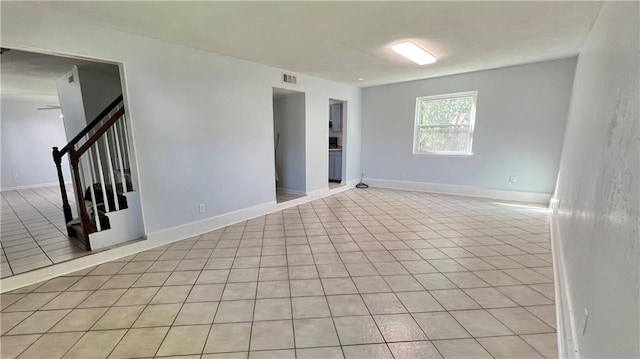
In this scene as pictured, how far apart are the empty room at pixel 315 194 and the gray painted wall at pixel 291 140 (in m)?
0.04

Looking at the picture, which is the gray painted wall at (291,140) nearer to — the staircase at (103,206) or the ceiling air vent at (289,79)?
the ceiling air vent at (289,79)

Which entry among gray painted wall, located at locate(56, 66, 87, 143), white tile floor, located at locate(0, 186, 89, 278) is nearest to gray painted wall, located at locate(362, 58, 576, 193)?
gray painted wall, located at locate(56, 66, 87, 143)

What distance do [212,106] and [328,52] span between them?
1.73 m

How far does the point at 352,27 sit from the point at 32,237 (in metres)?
4.47

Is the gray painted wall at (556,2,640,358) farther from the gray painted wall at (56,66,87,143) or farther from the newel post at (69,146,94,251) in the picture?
the gray painted wall at (56,66,87,143)

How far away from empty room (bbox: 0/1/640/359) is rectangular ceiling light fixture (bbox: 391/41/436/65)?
0.12 ft

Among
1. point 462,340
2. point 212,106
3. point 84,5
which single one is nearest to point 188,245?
point 212,106

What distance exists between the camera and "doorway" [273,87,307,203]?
16.5 ft

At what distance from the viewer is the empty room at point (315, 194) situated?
1569 mm

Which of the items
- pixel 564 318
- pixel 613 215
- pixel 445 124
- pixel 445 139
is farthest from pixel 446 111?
pixel 613 215

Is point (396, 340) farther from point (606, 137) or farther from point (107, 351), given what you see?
point (107, 351)

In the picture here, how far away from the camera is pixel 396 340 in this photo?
64.3 inches

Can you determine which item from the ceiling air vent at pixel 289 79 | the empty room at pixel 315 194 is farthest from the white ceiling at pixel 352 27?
the ceiling air vent at pixel 289 79

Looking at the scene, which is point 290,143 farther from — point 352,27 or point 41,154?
point 41,154
